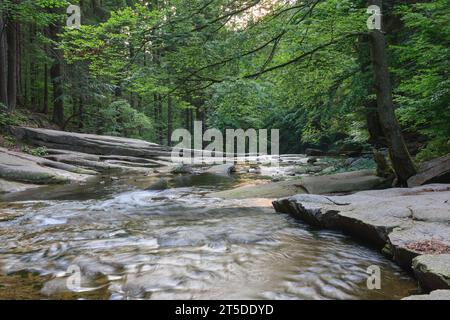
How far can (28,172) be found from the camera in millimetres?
11234

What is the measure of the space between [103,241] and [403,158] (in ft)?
20.0

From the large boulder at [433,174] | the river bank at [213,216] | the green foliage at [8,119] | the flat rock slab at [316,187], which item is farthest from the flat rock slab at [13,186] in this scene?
the large boulder at [433,174]

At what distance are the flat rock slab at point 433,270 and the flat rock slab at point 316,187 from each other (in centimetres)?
499

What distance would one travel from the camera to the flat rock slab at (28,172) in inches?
431

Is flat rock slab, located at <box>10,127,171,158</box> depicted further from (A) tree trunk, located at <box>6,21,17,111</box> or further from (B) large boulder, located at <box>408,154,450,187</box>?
(B) large boulder, located at <box>408,154,450,187</box>

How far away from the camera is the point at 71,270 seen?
154 inches

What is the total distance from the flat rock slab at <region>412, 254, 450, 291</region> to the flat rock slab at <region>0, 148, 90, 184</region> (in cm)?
1097

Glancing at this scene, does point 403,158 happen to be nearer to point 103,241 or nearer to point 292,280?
point 292,280

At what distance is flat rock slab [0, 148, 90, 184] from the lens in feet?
35.9

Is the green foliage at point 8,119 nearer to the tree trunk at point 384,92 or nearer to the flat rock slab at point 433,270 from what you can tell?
the tree trunk at point 384,92

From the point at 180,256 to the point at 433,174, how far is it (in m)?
5.47

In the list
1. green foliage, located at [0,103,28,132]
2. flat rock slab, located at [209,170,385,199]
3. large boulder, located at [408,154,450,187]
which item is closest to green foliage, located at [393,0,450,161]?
large boulder, located at [408,154,450,187]
